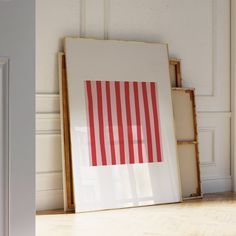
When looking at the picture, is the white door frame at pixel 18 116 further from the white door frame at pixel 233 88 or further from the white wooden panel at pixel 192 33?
the white door frame at pixel 233 88

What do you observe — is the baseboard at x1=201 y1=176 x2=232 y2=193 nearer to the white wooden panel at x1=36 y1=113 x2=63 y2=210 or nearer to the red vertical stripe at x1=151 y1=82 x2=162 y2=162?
the red vertical stripe at x1=151 y1=82 x2=162 y2=162

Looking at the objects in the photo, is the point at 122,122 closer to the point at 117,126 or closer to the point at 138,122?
the point at 117,126

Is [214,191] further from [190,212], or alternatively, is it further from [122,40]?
[122,40]

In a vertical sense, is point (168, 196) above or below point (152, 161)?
below

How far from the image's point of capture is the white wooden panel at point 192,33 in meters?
4.88

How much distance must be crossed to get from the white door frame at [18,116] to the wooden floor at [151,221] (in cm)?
213

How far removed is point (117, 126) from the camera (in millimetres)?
4570

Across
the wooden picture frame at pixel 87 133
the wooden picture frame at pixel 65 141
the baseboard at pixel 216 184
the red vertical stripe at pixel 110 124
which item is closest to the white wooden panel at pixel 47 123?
the wooden picture frame at pixel 65 141

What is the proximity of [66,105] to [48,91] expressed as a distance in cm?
25

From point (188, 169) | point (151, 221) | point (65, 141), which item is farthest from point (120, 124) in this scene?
point (151, 221)

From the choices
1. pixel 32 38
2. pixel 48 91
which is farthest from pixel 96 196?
pixel 32 38

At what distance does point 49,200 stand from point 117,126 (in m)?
1.02

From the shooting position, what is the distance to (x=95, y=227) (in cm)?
364

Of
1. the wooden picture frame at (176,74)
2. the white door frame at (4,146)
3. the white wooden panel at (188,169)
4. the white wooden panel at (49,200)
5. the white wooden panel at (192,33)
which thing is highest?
the white wooden panel at (192,33)
